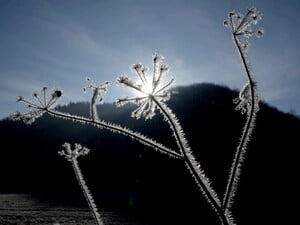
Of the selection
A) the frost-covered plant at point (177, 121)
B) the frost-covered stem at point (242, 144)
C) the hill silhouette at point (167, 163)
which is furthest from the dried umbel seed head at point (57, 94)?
the hill silhouette at point (167, 163)

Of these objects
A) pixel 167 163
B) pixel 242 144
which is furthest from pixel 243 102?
pixel 167 163

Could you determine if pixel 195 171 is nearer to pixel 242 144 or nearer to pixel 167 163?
pixel 242 144

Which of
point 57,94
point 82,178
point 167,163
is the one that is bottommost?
point 82,178

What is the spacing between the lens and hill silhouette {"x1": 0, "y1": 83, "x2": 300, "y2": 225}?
1811cm

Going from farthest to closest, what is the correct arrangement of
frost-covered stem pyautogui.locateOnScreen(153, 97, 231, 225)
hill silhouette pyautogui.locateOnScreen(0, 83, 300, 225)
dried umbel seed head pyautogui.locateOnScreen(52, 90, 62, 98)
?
hill silhouette pyautogui.locateOnScreen(0, 83, 300, 225) < dried umbel seed head pyautogui.locateOnScreen(52, 90, 62, 98) < frost-covered stem pyautogui.locateOnScreen(153, 97, 231, 225)

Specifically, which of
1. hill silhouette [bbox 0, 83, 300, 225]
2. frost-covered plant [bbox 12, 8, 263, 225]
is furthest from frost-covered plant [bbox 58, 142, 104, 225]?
hill silhouette [bbox 0, 83, 300, 225]

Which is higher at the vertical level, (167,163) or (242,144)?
(167,163)

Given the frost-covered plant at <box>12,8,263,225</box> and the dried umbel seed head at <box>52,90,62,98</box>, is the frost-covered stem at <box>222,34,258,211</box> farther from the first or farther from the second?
the dried umbel seed head at <box>52,90,62,98</box>

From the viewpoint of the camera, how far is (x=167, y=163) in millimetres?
27719

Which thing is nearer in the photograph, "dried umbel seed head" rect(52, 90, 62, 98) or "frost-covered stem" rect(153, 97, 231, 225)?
"frost-covered stem" rect(153, 97, 231, 225)

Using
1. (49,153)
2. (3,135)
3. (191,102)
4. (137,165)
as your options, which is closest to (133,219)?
(137,165)

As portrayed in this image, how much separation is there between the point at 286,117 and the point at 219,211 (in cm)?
3233

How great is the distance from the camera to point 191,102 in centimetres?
3344

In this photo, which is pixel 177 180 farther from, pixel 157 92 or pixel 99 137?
pixel 157 92
